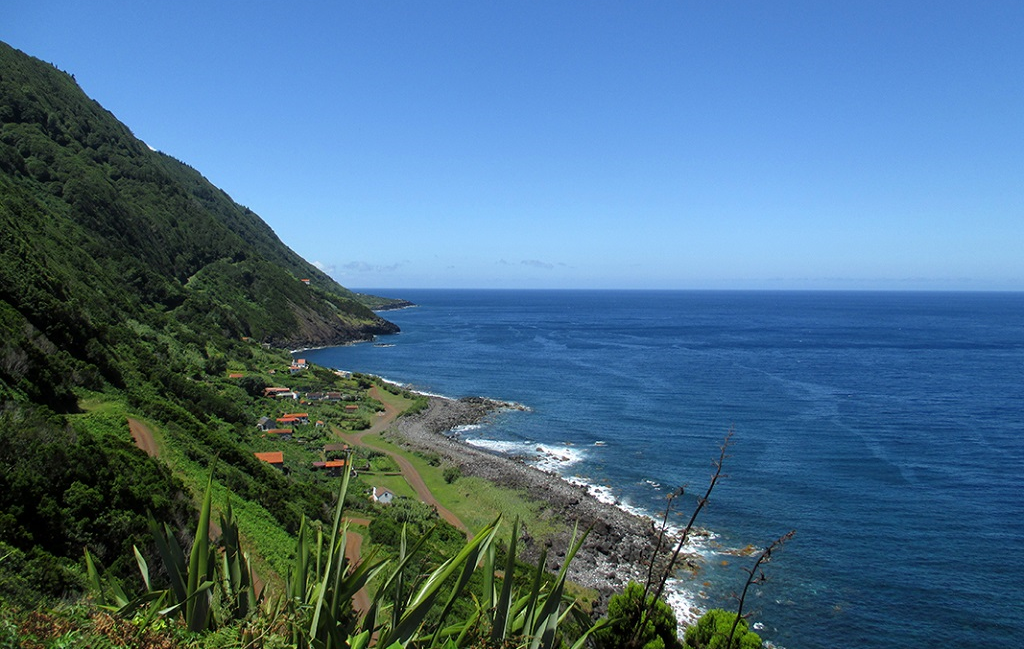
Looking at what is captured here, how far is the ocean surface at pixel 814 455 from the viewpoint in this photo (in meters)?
28.2

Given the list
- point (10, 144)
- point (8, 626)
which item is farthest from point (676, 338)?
point (8, 626)

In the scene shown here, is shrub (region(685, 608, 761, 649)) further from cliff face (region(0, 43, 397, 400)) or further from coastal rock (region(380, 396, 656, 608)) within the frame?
cliff face (region(0, 43, 397, 400))

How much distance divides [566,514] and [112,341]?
34.3m

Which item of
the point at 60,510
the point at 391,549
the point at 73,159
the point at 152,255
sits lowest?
the point at 391,549

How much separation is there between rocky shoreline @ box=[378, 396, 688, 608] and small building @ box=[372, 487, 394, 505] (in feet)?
27.5

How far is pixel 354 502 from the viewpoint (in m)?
34.8

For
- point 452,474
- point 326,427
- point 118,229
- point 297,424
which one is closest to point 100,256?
point 118,229

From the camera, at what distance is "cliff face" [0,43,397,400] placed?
33.3m

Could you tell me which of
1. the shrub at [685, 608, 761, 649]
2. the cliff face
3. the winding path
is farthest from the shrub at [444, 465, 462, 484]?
the shrub at [685, 608, 761, 649]

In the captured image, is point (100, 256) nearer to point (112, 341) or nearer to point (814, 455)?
point (112, 341)

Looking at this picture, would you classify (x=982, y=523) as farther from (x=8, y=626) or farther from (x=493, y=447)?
(x=8, y=626)

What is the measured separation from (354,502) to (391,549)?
29.7 ft

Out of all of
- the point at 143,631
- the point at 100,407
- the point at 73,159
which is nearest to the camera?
the point at 143,631

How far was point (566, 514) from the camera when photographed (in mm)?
38188
